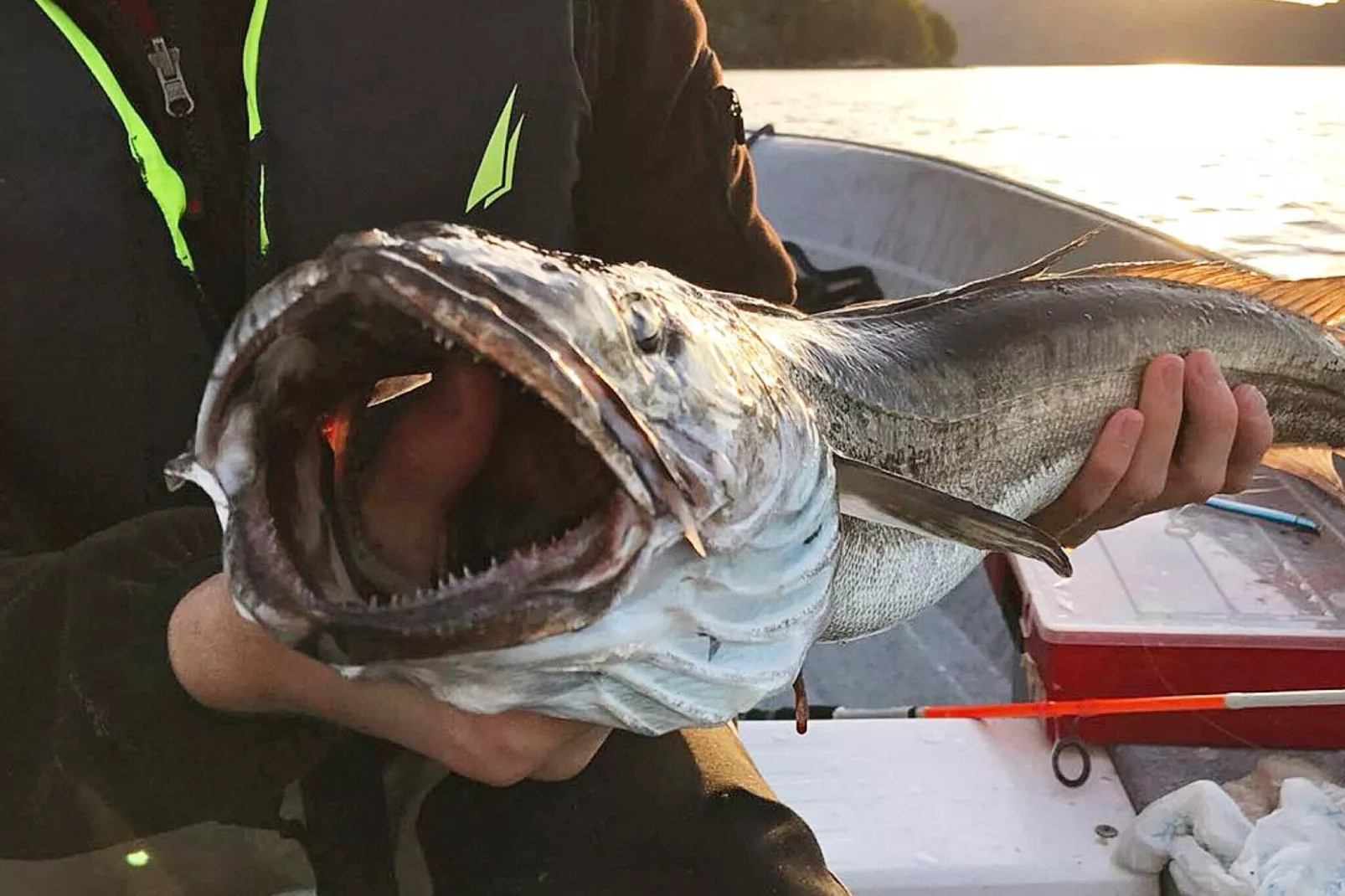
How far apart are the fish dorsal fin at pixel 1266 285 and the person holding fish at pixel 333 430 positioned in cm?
28

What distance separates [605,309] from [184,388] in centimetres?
105

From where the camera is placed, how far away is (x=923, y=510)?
143cm

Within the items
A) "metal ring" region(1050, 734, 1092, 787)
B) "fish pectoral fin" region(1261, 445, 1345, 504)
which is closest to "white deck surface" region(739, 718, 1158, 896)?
"metal ring" region(1050, 734, 1092, 787)

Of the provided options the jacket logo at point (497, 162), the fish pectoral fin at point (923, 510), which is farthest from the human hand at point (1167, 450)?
the jacket logo at point (497, 162)

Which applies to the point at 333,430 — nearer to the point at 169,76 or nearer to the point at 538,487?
the point at 538,487

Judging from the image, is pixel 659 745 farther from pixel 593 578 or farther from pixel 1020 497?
pixel 593 578

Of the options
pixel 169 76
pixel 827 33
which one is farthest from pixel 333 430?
pixel 827 33

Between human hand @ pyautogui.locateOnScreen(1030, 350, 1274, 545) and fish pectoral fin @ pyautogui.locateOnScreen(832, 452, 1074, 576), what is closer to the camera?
fish pectoral fin @ pyautogui.locateOnScreen(832, 452, 1074, 576)

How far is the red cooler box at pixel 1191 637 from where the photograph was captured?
8.29 feet

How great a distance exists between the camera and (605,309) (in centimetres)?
109

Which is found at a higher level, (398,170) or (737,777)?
(398,170)

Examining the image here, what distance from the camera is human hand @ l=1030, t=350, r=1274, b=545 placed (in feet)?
7.11

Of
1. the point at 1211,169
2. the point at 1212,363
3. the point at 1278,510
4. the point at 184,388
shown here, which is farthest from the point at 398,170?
the point at 1211,169

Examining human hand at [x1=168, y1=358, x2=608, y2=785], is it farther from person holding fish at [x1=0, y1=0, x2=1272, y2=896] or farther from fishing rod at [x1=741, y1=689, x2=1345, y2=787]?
fishing rod at [x1=741, y1=689, x2=1345, y2=787]
